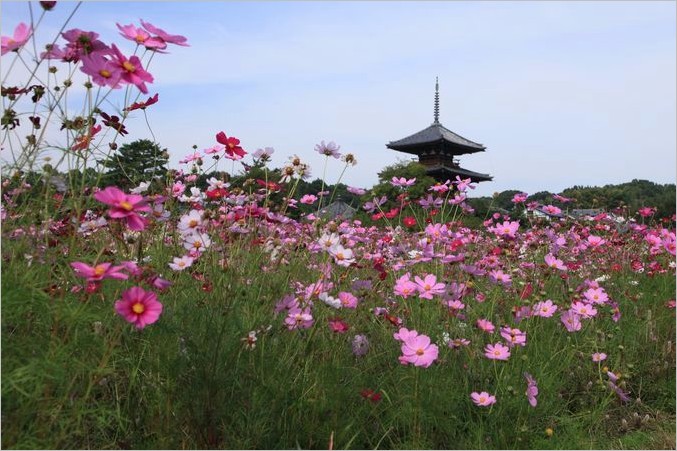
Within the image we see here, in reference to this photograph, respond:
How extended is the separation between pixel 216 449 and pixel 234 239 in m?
0.72

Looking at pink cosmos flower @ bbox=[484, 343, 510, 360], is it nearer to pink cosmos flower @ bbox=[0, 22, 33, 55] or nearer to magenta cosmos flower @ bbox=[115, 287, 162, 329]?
magenta cosmos flower @ bbox=[115, 287, 162, 329]

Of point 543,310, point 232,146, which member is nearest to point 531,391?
point 543,310

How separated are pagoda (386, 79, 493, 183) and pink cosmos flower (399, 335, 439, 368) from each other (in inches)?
1023

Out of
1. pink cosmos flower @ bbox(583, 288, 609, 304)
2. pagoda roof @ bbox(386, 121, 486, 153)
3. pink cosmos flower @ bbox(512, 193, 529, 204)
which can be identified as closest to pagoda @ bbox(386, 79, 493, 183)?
pagoda roof @ bbox(386, 121, 486, 153)

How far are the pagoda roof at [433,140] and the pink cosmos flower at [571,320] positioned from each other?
25.5 metres

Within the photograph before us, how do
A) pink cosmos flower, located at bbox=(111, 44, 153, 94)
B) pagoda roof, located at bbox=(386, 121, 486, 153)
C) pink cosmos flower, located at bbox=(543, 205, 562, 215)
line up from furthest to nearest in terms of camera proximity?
pagoda roof, located at bbox=(386, 121, 486, 153), pink cosmos flower, located at bbox=(543, 205, 562, 215), pink cosmos flower, located at bbox=(111, 44, 153, 94)

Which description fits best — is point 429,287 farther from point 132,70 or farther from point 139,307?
point 132,70

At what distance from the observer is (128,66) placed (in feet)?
5.30

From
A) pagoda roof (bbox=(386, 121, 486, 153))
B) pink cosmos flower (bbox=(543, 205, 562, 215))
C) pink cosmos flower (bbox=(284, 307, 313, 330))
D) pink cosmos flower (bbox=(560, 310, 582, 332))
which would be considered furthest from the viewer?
pagoda roof (bbox=(386, 121, 486, 153))

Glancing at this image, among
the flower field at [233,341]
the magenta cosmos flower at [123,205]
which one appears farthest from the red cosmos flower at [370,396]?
the magenta cosmos flower at [123,205]

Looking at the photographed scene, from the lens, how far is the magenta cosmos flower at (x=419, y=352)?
1.92 meters

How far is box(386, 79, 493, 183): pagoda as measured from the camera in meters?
28.2

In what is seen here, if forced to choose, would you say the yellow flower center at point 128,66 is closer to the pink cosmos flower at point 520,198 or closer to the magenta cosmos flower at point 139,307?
the magenta cosmos flower at point 139,307

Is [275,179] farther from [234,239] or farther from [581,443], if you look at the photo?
[581,443]
